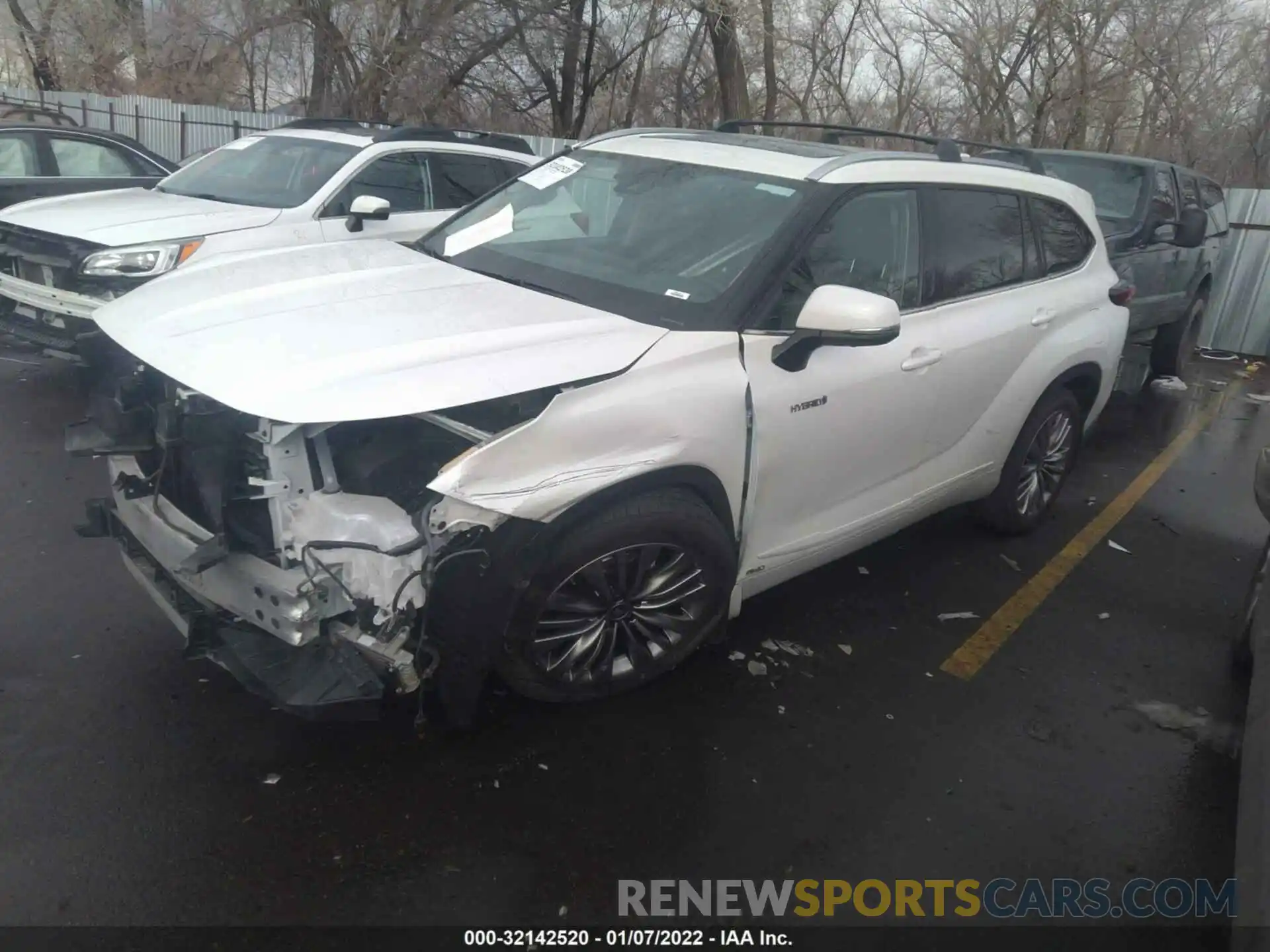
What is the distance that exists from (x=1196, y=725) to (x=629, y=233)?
9.35 feet

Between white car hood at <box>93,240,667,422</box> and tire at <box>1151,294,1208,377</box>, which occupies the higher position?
white car hood at <box>93,240,667,422</box>

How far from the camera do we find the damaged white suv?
2668 millimetres

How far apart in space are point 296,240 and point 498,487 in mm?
4678

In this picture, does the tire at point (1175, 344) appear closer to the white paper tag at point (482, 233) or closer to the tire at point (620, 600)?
the white paper tag at point (482, 233)

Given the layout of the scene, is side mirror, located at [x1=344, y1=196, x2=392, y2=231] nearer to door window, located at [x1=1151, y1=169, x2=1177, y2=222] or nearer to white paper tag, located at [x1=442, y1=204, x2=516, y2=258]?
white paper tag, located at [x1=442, y1=204, x2=516, y2=258]

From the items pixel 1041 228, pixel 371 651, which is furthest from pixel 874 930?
pixel 1041 228

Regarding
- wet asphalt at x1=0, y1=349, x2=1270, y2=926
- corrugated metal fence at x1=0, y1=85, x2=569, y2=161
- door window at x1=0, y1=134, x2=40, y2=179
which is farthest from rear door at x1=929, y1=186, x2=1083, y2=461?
corrugated metal fence at x1=0, y1=85, x2=569, y2=161

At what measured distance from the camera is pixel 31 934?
2.39 meters

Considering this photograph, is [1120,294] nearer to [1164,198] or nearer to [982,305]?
[982,305]

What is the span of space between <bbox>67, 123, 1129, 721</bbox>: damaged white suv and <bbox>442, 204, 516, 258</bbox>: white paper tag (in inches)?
0.7

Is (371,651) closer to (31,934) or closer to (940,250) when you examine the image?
(31,934)

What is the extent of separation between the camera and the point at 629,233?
3.71 m

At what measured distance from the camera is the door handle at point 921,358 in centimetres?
376

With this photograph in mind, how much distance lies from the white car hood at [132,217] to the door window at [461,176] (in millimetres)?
1378
